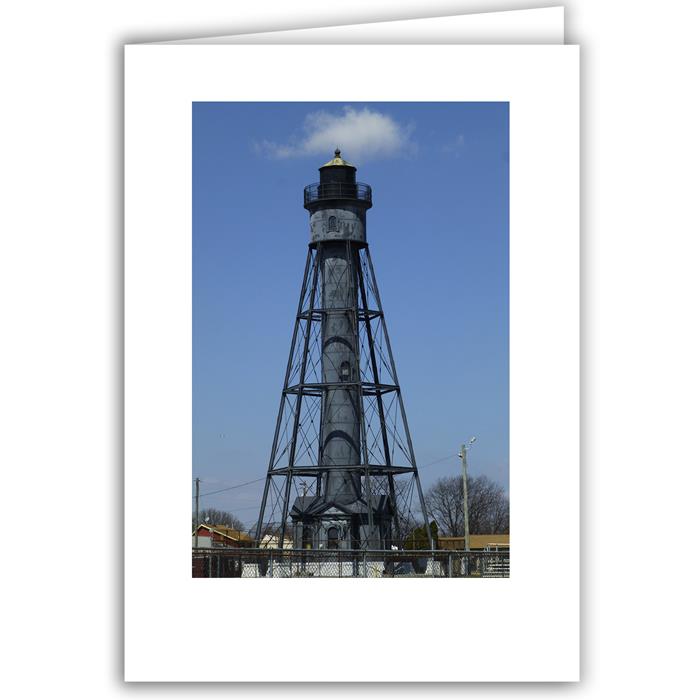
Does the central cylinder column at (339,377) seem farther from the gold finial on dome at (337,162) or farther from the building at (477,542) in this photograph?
the building at (477,542)

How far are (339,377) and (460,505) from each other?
3027 centimetres

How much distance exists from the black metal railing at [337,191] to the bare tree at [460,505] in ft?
99.2

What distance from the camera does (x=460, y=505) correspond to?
69.9 metres

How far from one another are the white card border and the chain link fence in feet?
17.3

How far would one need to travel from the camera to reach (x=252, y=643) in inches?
687

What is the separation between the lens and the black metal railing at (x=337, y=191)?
39.8 metres

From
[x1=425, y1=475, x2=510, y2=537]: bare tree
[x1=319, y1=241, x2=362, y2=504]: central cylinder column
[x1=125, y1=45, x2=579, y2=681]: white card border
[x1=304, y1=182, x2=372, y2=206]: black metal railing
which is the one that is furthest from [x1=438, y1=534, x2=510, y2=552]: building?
[x1=125, y1=45, x2=579, y2=681]: white card border

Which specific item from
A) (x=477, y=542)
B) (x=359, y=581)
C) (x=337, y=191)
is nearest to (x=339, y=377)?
(x=337, y=191)

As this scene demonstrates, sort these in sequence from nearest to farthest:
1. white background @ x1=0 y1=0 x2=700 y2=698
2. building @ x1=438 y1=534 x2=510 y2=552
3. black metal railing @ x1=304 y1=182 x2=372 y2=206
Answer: white background @ x1=0 y1=0 x2=700 y2=698 < black metal railing @ x1=304 y1=182 x2=372 y2=206 < building @ x1=438 y1=534 x2=510 y2=552

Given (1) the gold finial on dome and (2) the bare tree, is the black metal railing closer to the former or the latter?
(1) the gold finial on dome

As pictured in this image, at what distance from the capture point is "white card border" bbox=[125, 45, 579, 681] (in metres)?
17.3

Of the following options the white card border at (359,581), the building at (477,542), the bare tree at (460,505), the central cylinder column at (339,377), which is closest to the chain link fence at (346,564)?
the white card border at (359,581)
